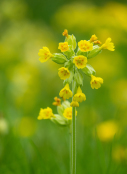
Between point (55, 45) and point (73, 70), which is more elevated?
point (55, 45)

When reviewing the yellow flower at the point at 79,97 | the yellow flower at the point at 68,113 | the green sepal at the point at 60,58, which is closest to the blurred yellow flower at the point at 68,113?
the yellow flower at the point at 68,113

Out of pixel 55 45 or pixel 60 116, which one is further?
pixel 55 45

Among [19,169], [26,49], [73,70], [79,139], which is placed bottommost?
[19,169]

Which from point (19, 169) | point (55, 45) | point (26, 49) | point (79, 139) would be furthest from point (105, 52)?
point (19, 169)

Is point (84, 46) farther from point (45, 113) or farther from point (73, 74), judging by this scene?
point (45, 113)

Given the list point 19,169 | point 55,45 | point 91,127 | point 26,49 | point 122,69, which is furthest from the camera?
point 55,45

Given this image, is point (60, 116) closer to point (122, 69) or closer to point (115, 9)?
point (122, 69)

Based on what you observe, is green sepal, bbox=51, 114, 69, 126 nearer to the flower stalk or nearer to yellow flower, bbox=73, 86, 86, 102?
the flower stalk

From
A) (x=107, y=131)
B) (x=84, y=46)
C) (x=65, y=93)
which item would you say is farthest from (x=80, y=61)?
(x=107, y=131)

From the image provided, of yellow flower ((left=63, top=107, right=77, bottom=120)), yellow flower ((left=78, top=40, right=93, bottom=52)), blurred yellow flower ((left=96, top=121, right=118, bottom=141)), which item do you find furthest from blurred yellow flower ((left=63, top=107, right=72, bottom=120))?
blurred yellow flower ((left=96, top=121, right=118, bottom=141))
